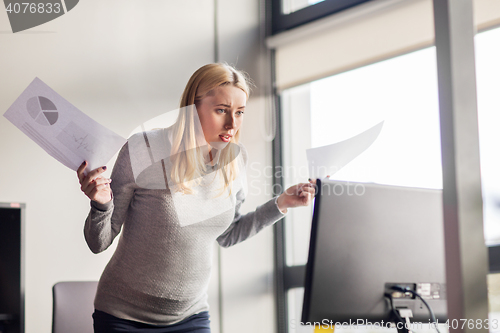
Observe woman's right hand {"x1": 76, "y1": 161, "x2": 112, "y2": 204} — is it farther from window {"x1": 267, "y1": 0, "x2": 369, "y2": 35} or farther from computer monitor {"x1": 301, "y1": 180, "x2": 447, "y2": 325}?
window {"x1": 267, "y1": 0, "x2": 369, "y2": 35}

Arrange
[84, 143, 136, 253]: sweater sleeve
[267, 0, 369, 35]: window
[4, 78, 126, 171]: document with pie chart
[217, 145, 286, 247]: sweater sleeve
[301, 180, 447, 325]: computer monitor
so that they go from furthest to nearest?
1. [267, 0, 369, 35]: window
2. [217, 145, 286, 247]: sweater sleeve
3. [84, 143, 136, 253]: sweater sleeve
4. [4, 78, 126, 171]: document with pie chart
5. [301, 180, 447, 325]: computer monitor

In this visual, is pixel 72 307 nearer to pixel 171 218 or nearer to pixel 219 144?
pixel 171 218

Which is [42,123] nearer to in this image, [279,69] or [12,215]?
[12,215]

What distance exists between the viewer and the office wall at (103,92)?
208 centimetres

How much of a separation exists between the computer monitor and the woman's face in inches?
20.2

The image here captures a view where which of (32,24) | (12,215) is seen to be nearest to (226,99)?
(12,215)

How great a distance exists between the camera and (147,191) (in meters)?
1.30

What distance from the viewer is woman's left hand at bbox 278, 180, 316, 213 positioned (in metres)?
1.24

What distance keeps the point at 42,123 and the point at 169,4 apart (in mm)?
1871

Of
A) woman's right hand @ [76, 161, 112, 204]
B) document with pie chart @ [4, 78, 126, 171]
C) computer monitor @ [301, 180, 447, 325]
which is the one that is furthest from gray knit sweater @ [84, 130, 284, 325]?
computer monitor @ [301, 180, 447, 325]

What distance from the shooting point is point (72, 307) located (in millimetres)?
1738

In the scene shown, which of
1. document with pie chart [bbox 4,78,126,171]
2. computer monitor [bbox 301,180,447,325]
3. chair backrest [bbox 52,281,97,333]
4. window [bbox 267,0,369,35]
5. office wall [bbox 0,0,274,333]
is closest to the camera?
computer monitor [bbox 301,180,447,325]

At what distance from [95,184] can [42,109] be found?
7.8 inches

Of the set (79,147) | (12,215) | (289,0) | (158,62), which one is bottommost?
(12,215)
